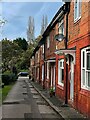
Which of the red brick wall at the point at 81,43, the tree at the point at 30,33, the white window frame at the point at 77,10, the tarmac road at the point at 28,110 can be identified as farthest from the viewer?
the tree at the point at 30,33

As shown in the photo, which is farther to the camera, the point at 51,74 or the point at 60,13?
the point at 51,74

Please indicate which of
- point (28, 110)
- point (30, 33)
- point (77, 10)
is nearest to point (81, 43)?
point (77, 10)

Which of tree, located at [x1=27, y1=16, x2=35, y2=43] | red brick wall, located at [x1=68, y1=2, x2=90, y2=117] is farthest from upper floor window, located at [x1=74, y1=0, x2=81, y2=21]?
tree, located at [x1=27, y1=16, x2=35, y2=43]

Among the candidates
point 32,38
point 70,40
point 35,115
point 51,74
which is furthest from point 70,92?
point 32,38

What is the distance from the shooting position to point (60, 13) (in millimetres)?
18203

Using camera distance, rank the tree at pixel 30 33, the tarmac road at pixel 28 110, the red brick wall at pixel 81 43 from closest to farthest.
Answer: the red brick wall at pixel 81 43 → the tarmac road at pixel 28 110 → the tree at pixel 30 33

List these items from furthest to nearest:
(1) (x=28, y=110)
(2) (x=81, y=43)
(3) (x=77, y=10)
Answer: (1) (x=28, y=110)
(3) (x=77, y=10)
(2) (x=81, y=43)

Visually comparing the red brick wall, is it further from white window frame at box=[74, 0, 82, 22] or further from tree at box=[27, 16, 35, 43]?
tree at box=[27, 16, 35, 43]

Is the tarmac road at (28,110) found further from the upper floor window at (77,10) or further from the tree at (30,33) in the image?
the tree at (30,33)

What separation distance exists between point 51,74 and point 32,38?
86.9m

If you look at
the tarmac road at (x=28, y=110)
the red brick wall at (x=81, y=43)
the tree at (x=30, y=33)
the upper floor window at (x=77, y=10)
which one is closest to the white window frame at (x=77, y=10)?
the upper floor window at (x=77, y=10)

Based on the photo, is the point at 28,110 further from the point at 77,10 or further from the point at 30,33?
the point at 30,33

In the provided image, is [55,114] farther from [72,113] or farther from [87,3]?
[87,3]

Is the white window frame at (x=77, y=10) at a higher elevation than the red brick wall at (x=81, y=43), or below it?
higher
